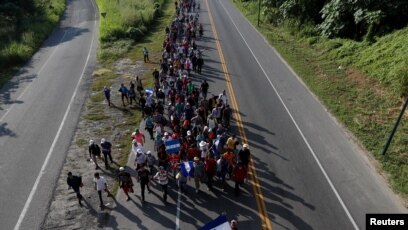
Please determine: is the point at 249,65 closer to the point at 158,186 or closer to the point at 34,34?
the point at 158,186

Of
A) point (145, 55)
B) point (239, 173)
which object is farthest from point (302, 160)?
point (145, 55)

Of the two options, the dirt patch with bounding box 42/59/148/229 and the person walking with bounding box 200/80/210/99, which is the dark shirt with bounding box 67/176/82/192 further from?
the person walking with bounding box 200/80/210/99

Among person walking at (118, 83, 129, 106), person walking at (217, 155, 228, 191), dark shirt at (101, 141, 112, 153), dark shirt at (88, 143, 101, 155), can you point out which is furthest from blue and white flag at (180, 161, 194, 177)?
person walking at (118, 83, 129, 106)

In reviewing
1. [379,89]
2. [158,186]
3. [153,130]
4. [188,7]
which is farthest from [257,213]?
[188,7]

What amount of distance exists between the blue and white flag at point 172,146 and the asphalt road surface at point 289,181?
150cm

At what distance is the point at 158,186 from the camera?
16.1m

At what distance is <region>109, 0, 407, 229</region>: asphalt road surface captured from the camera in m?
14.2

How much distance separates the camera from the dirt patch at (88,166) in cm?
1436

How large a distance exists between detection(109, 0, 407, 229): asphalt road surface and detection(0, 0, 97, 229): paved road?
13.6 feet

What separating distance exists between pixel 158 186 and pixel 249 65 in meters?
17.6

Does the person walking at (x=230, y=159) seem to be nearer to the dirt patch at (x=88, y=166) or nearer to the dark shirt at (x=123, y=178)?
the dark shirt at (x=123, y=178)

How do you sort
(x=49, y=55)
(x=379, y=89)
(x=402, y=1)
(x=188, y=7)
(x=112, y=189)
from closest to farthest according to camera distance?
(x=112, y=189), (x=379, y=89), (x=402, y=1), (x=49, y=55), (x=188, y=7)

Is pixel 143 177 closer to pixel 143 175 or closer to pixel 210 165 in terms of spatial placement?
pixel 143 175

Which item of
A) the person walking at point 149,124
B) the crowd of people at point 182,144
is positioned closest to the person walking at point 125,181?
the crowd of people at point 182,144
